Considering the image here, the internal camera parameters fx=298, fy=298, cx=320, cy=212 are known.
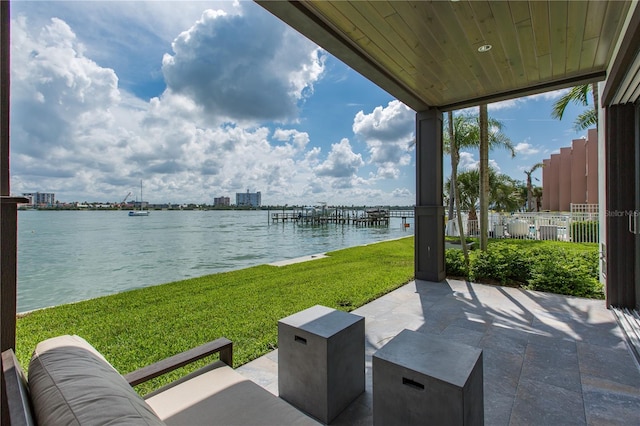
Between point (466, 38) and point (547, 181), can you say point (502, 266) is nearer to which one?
point (466, 38)

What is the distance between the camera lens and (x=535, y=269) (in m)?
4.75

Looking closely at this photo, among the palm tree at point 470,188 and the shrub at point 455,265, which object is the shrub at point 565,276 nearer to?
the shrub at point 455,265

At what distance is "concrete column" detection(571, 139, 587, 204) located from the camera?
1692 centimetres

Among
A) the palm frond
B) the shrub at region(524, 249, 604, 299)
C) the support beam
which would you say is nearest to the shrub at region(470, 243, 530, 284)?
the shrub at region(524, 249, 604, 299)

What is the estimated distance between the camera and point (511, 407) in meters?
1.93

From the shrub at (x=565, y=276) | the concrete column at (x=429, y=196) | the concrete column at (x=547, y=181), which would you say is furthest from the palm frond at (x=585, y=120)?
the concrete column at (x=547, y=181)

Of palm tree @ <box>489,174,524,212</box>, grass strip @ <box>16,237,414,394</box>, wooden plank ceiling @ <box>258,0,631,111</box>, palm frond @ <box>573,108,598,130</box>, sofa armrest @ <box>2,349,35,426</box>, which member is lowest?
grass strip @ <box>16,237,414,394</box>

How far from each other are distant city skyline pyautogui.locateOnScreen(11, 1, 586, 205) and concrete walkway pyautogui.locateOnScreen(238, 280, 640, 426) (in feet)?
6.90

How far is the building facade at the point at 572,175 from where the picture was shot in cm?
1367

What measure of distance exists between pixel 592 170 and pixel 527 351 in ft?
48.0

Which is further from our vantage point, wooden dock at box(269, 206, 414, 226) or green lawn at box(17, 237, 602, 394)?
wooden dock at box(269, 206, 414, 226)

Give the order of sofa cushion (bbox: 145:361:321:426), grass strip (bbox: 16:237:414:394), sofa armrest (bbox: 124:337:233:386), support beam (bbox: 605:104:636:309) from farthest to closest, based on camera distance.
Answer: support beam (bbox: 605:104:636:309)
grass strip (bbox: 16:237:414:394)
sofa armrest (bbox: 124:337:233:386)
sofa cushion (bbox: 145:361:321:426)

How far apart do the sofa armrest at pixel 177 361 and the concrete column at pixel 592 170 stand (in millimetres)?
15316

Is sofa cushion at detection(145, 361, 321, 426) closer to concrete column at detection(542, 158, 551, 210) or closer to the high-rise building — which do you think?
concrete column at detection(542, 158, 551, 210)
